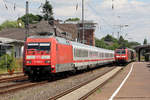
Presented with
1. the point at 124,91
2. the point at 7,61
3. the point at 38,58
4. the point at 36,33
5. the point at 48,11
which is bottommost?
the point at 124,91

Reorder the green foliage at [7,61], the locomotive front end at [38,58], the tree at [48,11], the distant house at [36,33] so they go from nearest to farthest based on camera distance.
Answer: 1. the locomotive front end at [38,58]
2. the green foliage at [7,61]
3. the distant house at [36,33]
4. the tree at [48,11]

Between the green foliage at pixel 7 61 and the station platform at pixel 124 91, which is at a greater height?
the green foliage at pixel 7 61

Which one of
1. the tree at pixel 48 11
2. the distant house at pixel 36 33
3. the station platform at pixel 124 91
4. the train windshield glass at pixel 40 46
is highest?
the tree at pixel 48 11

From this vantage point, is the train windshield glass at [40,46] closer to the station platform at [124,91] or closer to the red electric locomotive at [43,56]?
the red electric locomotive at [43,56]

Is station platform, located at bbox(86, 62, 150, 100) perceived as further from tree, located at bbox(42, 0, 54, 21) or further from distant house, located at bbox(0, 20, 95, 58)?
tree, located at bbox(42, 0, 54, 21)

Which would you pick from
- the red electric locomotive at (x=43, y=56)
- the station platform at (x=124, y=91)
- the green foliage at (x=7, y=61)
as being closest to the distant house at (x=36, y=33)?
the red electric locomotive at (x=43, y=56)

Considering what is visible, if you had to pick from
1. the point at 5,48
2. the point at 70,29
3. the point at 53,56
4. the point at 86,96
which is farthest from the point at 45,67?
the point at 70,29

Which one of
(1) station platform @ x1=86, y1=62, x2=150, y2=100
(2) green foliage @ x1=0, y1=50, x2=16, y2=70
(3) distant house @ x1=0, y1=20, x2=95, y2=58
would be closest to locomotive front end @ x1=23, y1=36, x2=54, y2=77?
(3) distant house @ x1=0, y1=20, x2=95, y2=58

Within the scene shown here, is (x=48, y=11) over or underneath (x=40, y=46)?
over

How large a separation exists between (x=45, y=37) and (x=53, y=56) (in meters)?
1.50

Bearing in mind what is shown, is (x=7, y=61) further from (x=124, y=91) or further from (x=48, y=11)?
(x=48, y=11)

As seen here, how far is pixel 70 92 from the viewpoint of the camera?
13281 mm

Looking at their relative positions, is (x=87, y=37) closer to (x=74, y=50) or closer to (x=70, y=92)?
(x=74, y=50)

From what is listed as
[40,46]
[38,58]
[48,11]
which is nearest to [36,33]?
[40,46]
